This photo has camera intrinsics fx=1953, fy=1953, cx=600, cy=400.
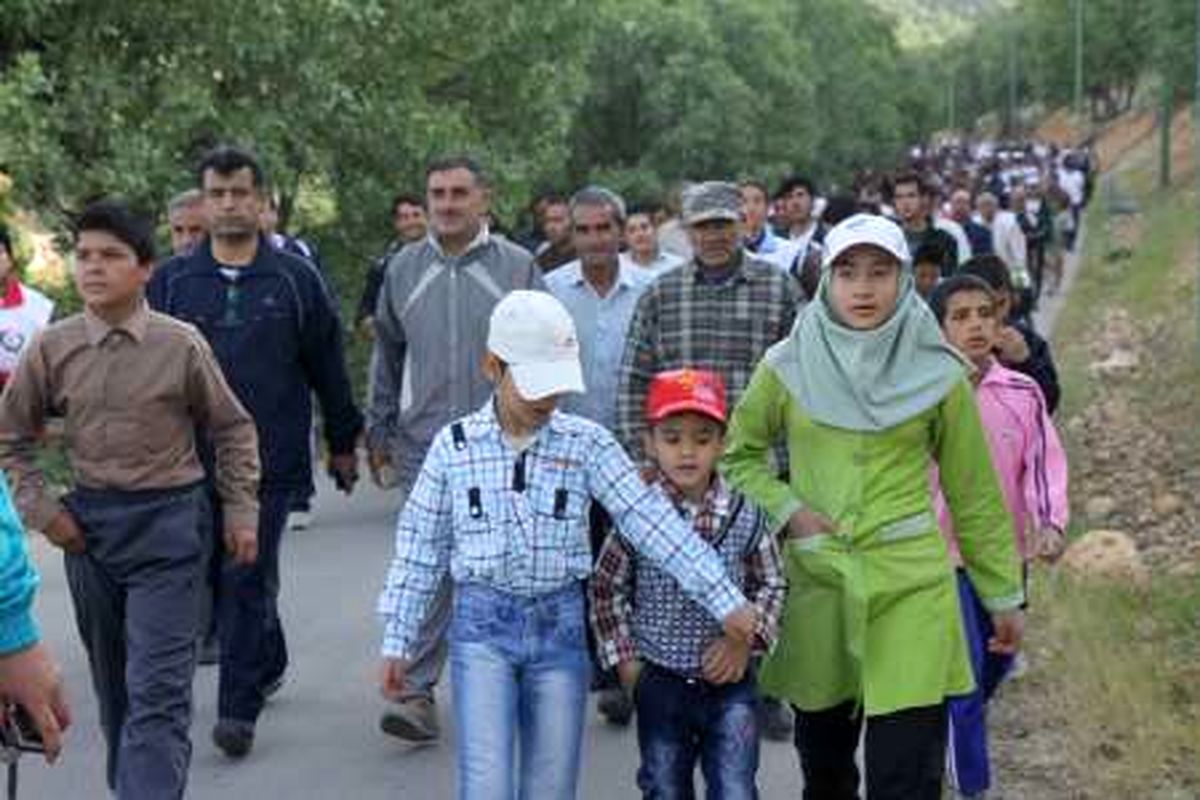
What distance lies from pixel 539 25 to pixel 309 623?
38.8 ft

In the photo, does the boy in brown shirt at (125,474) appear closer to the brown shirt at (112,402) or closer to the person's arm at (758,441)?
the brown shirt at (112,402)

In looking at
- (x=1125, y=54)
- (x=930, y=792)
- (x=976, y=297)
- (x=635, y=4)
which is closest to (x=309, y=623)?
(x=976, y=297)

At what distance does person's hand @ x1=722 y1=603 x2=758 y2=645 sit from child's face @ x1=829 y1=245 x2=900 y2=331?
0.73 meters

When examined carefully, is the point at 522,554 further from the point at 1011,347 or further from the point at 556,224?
the point at 556,224

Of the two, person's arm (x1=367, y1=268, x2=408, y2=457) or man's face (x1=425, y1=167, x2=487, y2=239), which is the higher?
man's face (x1=425, y1=167, x2=487, y2=239)

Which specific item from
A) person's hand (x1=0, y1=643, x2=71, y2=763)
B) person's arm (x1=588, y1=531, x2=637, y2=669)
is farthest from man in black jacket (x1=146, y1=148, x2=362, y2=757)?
Answer: person's hand (x1=0, y1=643, x2=71, y2=763)

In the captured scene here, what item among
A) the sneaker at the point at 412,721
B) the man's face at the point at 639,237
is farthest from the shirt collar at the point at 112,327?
the man's face at the point at 639,237

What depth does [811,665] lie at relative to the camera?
484cm

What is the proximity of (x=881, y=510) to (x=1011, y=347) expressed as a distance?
6.43 feet

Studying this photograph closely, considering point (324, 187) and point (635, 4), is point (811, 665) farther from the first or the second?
point (635, 4)

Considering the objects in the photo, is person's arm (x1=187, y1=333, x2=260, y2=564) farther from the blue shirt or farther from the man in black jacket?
the blue shirt

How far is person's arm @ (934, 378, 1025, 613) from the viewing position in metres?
4.78

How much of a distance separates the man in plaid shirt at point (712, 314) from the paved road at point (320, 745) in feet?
3.86

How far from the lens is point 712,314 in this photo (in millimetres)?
6543
